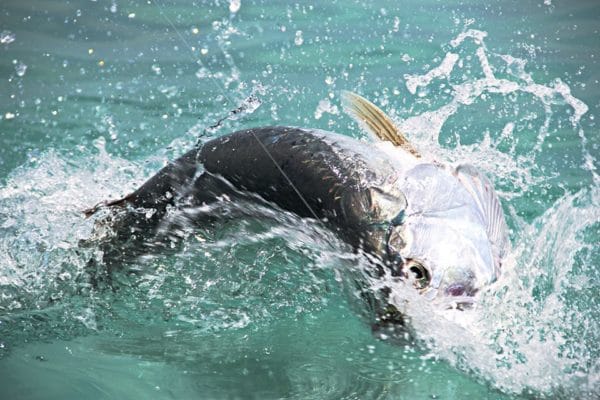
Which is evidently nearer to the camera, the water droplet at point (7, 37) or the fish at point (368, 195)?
the fish at point (368, 195)

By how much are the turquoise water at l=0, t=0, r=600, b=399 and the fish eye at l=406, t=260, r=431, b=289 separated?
10cm

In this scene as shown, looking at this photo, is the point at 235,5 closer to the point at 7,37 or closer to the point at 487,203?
the point at 7,37

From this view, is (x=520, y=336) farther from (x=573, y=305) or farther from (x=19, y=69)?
(x=19, y=69)

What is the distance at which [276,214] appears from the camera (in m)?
2.99

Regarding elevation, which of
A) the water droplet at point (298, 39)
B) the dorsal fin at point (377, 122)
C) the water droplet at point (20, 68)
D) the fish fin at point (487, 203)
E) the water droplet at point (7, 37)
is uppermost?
the water droplet at point (298, 39)

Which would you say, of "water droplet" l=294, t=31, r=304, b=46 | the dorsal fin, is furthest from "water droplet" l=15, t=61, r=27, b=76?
the dorsal fin

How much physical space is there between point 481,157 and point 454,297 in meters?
2.54

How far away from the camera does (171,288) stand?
3.57m

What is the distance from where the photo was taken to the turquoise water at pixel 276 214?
10.7 ft

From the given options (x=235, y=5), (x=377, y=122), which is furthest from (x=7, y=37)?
(x=377, y=122)

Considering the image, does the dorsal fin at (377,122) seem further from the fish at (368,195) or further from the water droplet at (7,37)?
the water droplet at (7,37)

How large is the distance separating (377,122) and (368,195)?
42 centimetres

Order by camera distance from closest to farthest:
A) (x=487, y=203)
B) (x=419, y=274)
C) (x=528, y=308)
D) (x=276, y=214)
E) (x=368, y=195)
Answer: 1. (x=419, y=274)
2. (x=368, y=195)
3. (x=487, y=203)
4. (x=276, y=214)
5. (x=528, y=308)

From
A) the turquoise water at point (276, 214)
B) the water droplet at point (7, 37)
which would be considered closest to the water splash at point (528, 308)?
the turquoise water at point (276, 214)
